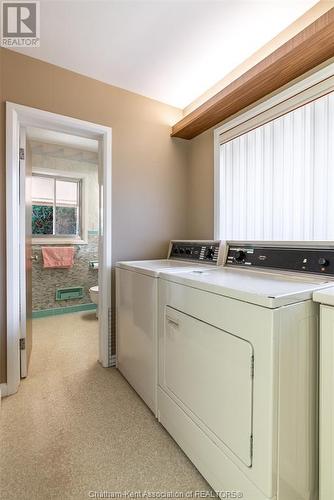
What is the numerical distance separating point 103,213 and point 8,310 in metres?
1.01

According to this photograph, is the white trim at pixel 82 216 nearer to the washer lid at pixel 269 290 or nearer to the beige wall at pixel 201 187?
the beige wall at pixel 201 187

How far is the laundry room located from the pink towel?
3.76ft

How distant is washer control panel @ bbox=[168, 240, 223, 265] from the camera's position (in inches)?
73.1

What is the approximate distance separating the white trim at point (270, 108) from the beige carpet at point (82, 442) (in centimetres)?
151

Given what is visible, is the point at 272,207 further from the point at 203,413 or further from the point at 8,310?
the point at 8,310

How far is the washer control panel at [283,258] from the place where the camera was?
3.87 ft

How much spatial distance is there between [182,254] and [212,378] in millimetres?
1310

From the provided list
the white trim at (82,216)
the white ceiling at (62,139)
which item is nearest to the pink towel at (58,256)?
the white trim at (82,216)

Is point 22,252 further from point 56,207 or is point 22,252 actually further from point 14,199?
point 56,207

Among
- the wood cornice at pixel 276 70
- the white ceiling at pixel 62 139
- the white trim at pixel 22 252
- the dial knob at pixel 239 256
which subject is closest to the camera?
the wood cornice at pixel 276 70

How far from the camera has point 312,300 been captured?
910mm

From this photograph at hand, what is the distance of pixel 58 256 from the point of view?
3609 mm

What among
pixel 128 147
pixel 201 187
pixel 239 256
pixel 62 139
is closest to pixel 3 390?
pixel 239 256

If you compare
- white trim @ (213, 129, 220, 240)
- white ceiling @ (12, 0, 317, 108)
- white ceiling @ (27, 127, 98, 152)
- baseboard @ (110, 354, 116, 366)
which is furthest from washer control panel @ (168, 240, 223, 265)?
white ceiling @ (27, 127, 98, 152)
